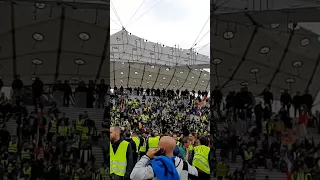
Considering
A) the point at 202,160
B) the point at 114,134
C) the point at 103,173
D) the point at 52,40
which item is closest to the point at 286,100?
the point at 103,173

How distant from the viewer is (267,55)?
303 centimetres

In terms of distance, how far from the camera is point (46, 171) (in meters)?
3.03

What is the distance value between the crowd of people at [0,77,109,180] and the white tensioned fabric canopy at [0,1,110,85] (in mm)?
152

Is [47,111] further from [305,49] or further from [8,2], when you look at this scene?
[305,49]

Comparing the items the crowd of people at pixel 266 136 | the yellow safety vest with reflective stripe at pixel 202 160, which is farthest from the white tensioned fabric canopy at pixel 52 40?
the yellow safety vest with reflective stripe at pixel 202 160

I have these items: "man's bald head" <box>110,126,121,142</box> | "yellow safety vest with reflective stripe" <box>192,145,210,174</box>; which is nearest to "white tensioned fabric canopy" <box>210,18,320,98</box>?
"man's bald head" <box>110,126,121,142</box>

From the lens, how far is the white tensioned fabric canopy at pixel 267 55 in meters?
3.01

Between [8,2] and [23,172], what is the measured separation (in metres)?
1.20

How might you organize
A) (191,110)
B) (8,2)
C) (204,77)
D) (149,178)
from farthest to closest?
(191,110) < (204,77) < (149,178) < (8,2)

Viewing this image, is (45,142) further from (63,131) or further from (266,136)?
(266,136)

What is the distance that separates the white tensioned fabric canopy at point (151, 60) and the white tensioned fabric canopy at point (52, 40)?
2199 cm

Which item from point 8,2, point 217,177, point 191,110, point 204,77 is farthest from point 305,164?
point 191,110

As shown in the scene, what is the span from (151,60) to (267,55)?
26817mm

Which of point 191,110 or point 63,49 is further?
point 191,110
